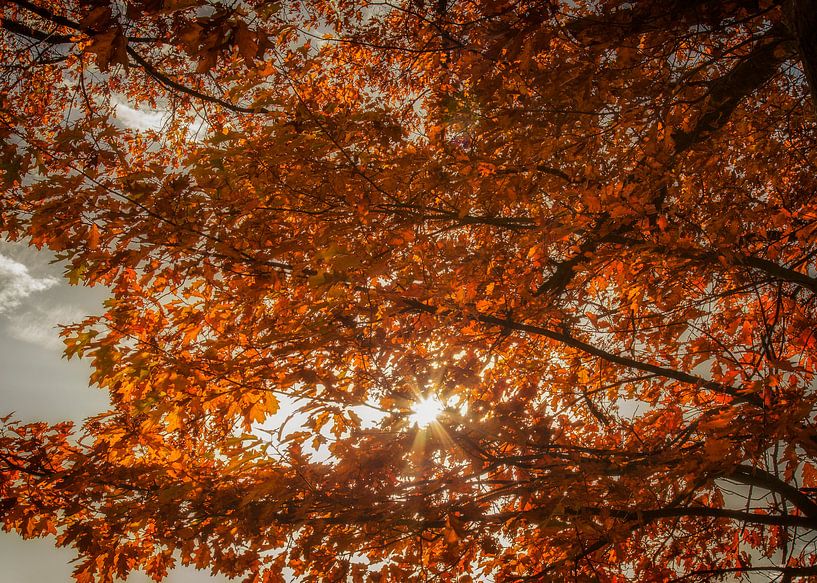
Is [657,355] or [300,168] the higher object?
[300,168]

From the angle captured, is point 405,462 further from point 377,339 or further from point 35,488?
point 35,488

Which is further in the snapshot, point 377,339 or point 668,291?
point 668,291

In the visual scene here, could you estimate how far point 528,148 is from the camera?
10.1 feet

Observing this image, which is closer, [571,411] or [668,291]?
[668,291]

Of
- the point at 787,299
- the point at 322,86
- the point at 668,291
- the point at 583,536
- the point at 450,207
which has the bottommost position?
the point at 583,536

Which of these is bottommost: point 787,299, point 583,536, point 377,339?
point 583,536

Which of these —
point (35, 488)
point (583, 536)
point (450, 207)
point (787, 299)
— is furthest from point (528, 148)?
point (35, 488)

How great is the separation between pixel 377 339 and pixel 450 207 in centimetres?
146

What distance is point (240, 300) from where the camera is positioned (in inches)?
129

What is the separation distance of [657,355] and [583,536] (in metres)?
2.51

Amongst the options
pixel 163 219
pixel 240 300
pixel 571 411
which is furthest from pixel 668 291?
pixel 163 219

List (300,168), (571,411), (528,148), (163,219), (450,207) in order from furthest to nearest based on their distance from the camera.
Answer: (571,411), (450,207), (300,168), (528,148), (163,219)

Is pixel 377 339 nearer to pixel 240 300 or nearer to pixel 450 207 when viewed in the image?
pixel 240 300

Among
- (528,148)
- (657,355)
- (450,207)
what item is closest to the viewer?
(528,148)
